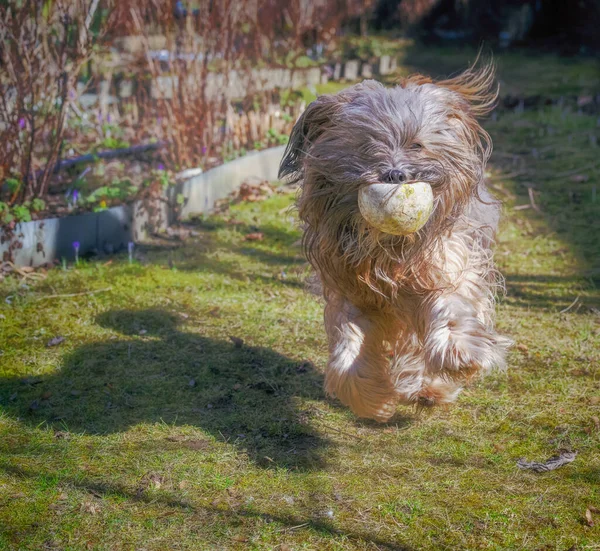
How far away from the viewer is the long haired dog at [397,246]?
9.48ft

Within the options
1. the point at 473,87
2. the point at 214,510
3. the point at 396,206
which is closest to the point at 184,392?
the point at 214,510

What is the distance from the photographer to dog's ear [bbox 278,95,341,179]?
123 inches

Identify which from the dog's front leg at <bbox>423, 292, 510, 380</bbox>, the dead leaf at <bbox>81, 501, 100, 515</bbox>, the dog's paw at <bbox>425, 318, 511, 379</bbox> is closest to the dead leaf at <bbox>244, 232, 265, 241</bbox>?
the dog's front leg at <bbox>423, 292, 510, 380</bbox>

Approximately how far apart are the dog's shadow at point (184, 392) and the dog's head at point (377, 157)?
0.79m

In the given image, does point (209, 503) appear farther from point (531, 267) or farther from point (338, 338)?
point (531, 267)

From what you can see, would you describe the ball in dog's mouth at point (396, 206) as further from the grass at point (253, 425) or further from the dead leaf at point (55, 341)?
the dead leaf at point (55, 341)

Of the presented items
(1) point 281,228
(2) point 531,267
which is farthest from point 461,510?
(1) point 281,228

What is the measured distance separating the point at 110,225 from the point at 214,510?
3060mm

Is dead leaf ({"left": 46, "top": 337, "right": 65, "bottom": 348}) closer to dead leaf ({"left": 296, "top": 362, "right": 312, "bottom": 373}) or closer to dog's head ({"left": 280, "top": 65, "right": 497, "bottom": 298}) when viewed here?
dead leaf ({"left": 296, "top": 362, "right": 312, "bottom": 373})

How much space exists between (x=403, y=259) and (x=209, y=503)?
3.85 ft

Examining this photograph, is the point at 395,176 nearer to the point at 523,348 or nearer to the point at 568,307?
the point at 523,348

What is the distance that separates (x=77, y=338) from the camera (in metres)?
4.23

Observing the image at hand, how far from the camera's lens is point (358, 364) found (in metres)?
3.22

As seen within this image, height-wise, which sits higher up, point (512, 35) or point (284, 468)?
point (512, 35)
